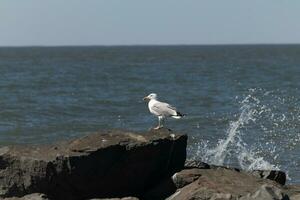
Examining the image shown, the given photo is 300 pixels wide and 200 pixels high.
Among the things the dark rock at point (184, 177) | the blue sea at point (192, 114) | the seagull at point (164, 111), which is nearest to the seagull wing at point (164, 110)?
the seagull at point (164, 111)

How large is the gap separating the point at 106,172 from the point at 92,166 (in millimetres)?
233

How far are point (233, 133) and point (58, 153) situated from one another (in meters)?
11.9

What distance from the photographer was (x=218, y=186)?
29.6 ft

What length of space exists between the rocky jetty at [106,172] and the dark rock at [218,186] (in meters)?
0.01

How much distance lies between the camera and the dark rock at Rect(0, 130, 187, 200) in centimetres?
970

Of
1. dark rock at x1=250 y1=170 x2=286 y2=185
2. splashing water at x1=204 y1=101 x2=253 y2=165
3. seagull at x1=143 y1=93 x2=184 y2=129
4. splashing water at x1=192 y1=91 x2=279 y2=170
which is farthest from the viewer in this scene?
splashing water at x1=204 y1=101 x2=253 y2=165

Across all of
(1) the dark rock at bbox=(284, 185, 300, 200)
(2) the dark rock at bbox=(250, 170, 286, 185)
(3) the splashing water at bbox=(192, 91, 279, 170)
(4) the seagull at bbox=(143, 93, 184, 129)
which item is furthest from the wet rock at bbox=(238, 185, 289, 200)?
(3) the splashing water at bbox=(192, 91, 279, 170)

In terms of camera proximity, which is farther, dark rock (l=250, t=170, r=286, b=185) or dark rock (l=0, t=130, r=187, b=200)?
dark rock (l=250, t=170, r=286, b=185)

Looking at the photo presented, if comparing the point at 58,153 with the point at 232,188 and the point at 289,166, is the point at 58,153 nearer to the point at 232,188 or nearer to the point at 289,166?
the point at 232,188

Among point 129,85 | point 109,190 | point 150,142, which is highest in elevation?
point 150,142

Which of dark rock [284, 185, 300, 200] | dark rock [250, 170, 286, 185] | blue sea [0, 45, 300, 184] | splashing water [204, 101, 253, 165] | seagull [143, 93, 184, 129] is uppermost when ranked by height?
seagull [143, 93, 184, 129]

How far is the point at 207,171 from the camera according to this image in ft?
32.4

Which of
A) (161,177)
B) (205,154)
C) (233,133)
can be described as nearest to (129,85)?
(233,133)

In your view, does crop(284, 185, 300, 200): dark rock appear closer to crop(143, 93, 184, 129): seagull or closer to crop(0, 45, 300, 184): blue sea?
crop(143, 93, 184, 129): seagull
